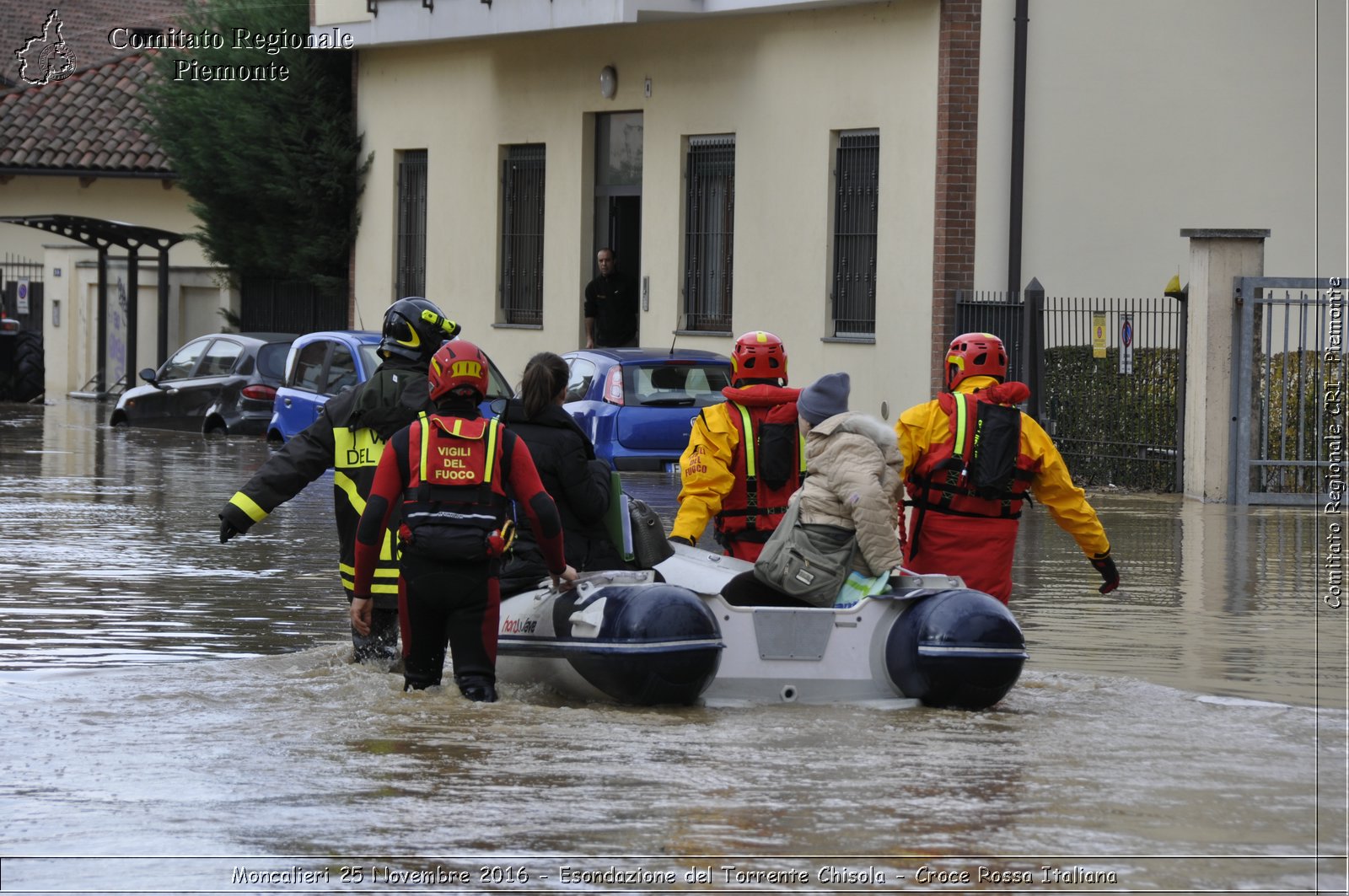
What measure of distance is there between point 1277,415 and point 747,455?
10.1 m

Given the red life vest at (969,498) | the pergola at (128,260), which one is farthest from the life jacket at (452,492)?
the pergola at (128,260)

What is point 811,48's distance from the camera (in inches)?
923

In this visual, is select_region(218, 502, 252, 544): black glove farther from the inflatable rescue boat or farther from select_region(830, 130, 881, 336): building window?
select_region(830, 130, 881, 336): building window

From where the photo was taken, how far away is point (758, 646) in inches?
357

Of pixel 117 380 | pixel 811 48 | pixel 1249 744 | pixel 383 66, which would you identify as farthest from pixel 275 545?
pixel 117 380

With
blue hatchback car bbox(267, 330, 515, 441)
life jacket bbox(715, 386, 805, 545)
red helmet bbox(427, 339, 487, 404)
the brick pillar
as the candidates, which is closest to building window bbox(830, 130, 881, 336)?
the brick pillar

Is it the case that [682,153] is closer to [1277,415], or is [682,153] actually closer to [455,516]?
[1277,415]

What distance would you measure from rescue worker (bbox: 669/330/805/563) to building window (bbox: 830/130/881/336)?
13.3 m

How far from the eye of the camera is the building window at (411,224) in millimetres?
30250

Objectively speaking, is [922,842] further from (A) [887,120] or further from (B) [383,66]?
(B) [383,66]

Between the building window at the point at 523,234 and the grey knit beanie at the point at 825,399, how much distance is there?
1898 centimetres

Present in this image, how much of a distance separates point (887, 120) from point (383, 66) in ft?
33.9

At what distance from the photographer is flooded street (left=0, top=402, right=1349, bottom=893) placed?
638 cm

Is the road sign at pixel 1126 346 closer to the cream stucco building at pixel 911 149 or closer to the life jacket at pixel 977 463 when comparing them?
the cream stucco building at pixel 911 149
